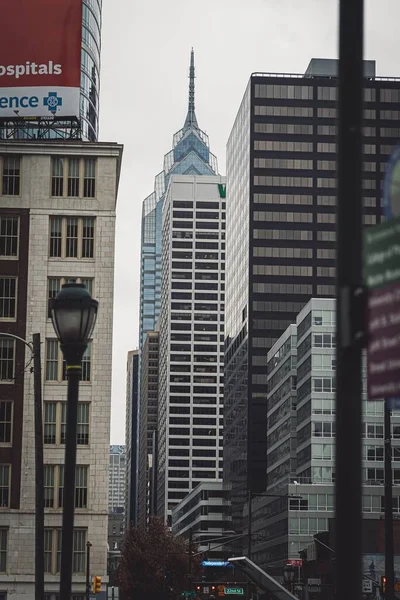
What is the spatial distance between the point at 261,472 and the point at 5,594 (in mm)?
117541

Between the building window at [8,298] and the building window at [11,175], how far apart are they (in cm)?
510

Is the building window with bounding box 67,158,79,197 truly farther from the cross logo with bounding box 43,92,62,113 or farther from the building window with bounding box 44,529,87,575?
the building window with bounding box 44,529,87,575

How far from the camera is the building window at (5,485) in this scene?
66438 mm

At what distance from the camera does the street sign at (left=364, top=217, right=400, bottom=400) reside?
22.8 ft

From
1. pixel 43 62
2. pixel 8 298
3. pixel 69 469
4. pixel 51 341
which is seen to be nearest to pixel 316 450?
pixel 51 341

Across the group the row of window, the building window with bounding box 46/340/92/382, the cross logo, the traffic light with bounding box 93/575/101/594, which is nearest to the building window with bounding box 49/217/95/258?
the row of window

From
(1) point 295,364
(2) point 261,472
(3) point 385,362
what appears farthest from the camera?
(2) point 261,472

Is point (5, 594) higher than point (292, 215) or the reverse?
the reverse

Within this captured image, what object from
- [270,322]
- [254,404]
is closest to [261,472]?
[254,404]

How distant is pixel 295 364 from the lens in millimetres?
144750

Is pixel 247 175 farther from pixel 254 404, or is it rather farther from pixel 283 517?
pixel 283 517

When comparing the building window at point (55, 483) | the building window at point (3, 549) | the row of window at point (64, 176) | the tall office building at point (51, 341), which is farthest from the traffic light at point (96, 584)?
the row of window at point (64, 176)

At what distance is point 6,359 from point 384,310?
204 feet

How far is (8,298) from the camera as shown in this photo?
6938 cm
